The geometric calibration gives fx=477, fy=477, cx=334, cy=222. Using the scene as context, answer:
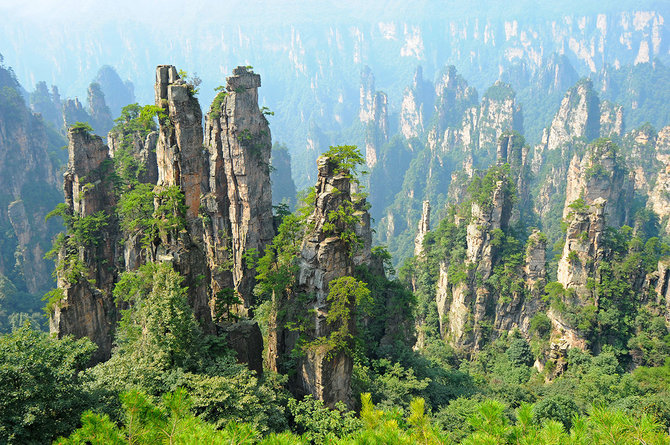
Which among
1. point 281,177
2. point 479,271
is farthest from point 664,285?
point 281,177

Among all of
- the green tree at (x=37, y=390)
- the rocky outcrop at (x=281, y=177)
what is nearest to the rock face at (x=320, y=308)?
the green tree at (x=37, y=390)

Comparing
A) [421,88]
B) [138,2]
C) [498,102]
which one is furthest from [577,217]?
[138,2]

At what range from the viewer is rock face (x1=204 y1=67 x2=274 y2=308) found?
31.9 m

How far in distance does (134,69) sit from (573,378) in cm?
19699

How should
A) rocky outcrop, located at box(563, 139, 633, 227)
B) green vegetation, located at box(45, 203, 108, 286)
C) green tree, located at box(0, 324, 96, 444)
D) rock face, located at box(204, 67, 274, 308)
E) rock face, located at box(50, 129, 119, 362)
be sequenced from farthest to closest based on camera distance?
rocky outcrop, located at box(563, 139, 633, 227) → rock face, located at box(204, 67, 274, 308) → green vegetation, located at box(45, 203, 108, 286) → rock face, located at box(50, 129, 119, 362) → green tree, located at box(0, 324, 96, 444)

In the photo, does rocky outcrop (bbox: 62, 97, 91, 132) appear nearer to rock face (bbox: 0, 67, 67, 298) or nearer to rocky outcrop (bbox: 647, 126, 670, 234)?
rock face (bbox: 0, 67, 67, 298)

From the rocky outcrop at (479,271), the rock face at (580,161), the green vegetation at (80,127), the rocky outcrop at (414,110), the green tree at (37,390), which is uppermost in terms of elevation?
the rocky outcrop at (414,110)

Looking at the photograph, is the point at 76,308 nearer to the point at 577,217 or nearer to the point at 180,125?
the point at 180,125

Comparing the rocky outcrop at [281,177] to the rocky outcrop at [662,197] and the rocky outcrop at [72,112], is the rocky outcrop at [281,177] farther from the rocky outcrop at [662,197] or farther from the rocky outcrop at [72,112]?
the rocky outcrop at [662,197]

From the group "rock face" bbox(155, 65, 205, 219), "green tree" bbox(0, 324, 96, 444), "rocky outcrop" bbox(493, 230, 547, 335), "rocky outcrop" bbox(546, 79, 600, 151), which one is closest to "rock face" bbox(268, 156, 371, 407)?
"rock face" bbox(155, 65, 205, 219)

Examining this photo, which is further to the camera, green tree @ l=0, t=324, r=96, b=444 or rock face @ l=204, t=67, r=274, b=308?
rock face @ l=204, t=67, r=274, b=308

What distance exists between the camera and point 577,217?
35.2 meters

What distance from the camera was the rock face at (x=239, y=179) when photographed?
31891 millimetres

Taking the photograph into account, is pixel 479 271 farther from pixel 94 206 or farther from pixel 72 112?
pixel 72 112
